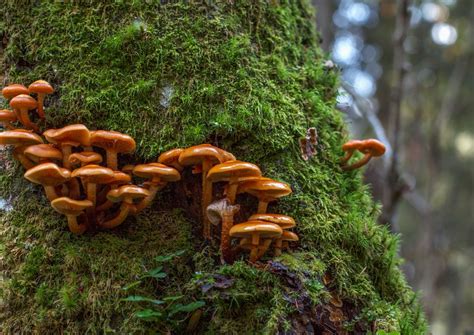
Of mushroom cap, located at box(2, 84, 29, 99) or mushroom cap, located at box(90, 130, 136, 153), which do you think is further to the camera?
mushroom cap, located at box(2, 84, 29, 99)

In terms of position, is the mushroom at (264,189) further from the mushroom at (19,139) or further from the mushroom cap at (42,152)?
the mushroom at (19,139)

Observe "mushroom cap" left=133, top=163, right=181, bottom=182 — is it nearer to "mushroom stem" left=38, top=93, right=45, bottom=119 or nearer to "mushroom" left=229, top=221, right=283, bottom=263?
"mushroom" left=229, top=221, right=283, bottom=263

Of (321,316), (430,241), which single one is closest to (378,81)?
(430,241)

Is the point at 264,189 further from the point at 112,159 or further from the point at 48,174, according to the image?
the point at 48,174

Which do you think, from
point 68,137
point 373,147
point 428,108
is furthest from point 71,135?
point 428,108

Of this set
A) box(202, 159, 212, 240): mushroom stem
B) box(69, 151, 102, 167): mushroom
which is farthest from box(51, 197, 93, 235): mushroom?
box(202, 159, 212, 240): mushroom stem

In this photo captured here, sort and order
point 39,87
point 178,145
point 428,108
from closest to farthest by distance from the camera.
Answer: point 39,87 < point 178,145 < point 428,108

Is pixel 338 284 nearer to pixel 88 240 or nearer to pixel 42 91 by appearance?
pixel 88 240
